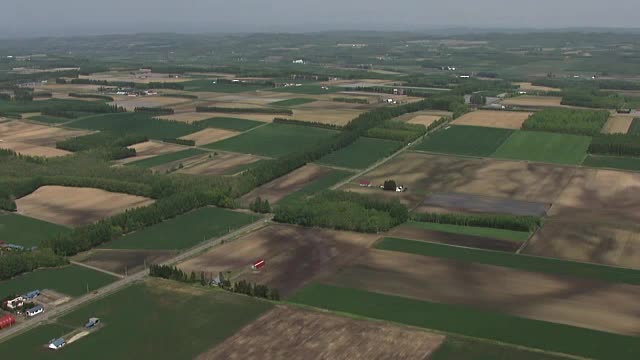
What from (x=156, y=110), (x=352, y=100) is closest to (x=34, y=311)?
(x=156, y=110)

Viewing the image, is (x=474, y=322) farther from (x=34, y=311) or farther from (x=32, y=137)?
(x=32, y=137)

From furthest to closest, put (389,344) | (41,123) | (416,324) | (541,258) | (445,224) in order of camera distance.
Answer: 1. (41,123)
2. (445,224)
3. (541,258)
4. (416,324)
5. (389,344)

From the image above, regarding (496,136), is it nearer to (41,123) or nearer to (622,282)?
(622,282)

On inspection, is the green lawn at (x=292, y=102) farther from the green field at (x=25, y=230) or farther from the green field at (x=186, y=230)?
the green field at (x=25, y=230)

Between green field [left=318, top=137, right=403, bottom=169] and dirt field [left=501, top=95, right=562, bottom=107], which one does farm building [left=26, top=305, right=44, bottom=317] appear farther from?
dirt field [left=501, top=95, right=562, bottom=107]

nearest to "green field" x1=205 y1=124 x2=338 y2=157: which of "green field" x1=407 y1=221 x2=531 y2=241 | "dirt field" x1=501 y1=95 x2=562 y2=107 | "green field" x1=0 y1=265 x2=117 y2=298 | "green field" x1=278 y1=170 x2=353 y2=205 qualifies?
"green field" x1=278 y1=170 x2=353 y2=205

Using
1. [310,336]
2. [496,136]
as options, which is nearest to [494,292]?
[310,336]
